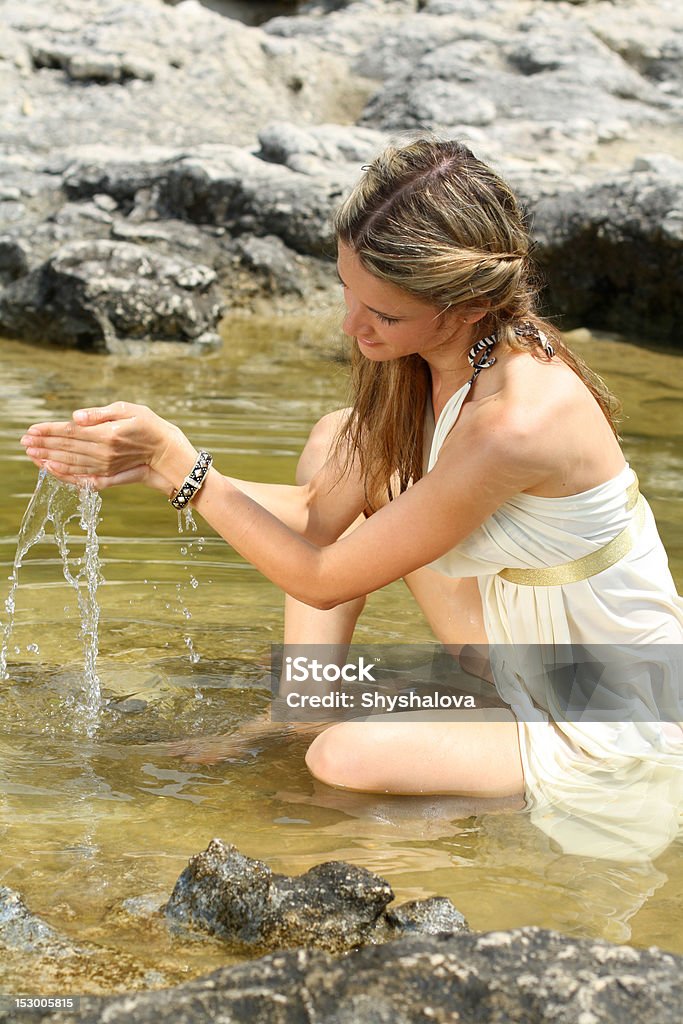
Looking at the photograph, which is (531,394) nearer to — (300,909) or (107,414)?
(107,414)

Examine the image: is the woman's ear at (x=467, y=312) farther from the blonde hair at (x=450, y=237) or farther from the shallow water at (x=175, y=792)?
the shallow water at (x=175, y=792)

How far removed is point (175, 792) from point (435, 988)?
1.23 metres

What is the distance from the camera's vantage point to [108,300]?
7.40 metres

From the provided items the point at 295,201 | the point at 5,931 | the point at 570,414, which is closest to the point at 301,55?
the point at 295,201

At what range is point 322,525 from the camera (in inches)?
130

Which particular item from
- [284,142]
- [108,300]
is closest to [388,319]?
→ [108,300]

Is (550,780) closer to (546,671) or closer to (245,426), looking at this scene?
(546,671)

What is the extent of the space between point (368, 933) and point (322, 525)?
56.4 inches

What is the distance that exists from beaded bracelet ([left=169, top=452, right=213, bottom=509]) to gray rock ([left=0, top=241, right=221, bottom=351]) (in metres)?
4.79

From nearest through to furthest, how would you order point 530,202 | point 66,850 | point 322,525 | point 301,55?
point 66,850
point 322,525
point 530,202
point 301,55

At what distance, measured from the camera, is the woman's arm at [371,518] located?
2.59 meters

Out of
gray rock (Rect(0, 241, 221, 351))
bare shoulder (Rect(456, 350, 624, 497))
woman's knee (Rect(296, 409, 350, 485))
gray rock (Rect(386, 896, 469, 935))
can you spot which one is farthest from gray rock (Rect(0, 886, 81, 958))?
gray rock (Rect(0, 241, 221, 351))

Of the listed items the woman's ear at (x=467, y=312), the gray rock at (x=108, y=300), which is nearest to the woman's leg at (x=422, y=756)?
the woman's ear at (x=467, y=312)

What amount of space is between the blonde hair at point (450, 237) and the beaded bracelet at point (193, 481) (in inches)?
22.2
